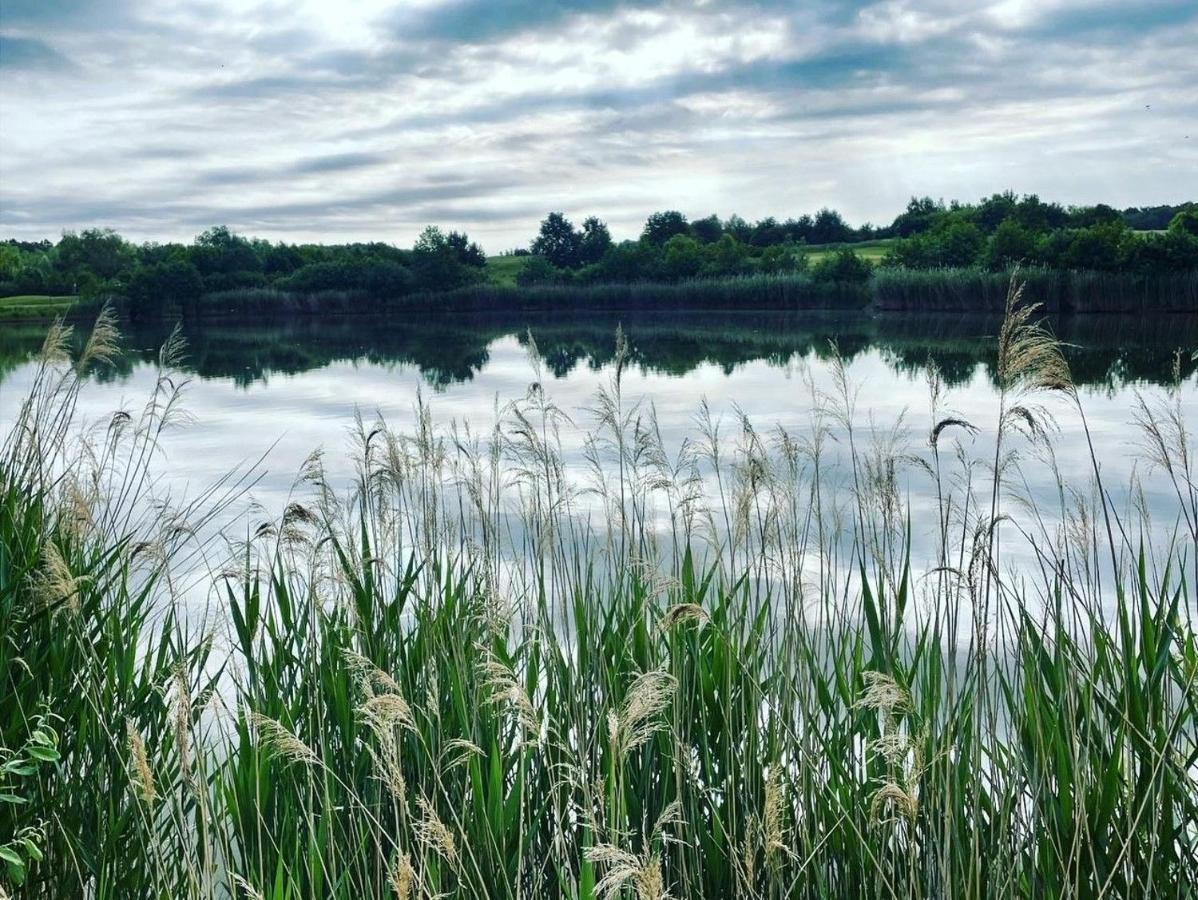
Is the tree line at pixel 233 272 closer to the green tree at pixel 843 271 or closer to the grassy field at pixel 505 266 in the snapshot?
the grassy field at pixel 505 266

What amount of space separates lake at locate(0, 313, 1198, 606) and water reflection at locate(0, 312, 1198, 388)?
0.09m

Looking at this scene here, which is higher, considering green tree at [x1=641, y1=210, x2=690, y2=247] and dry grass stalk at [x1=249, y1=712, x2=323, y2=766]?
green tree at [x1=641, y1=210, x2=690, y2=247]

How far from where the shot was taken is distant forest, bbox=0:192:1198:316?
92.9ft

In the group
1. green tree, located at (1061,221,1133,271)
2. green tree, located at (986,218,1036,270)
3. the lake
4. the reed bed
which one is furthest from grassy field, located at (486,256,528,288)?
green tree, located at (1061,221,1133,271)

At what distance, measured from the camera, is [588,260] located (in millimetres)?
56906

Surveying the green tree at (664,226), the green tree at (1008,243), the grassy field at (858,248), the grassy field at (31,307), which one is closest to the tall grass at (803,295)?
the green tree at (1008,243)

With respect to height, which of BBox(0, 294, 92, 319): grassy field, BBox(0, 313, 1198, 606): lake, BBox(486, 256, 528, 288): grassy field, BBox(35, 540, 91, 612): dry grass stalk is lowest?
BBox(0, 313, 1198, 606): lake

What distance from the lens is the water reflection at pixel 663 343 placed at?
20.7 metres

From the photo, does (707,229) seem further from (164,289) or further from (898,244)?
(164,289)

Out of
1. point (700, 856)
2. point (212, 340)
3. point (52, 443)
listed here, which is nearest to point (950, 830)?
point (700, 856)

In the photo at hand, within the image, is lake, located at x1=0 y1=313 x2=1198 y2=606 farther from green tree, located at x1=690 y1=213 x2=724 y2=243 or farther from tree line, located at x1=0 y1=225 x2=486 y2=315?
green tree, located at x1=690 y1=213 x2=724 y2=243

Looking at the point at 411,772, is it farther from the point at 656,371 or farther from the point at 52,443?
the point at 656,371

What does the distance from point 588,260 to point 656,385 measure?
1547 inches

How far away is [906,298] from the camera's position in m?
32.8
